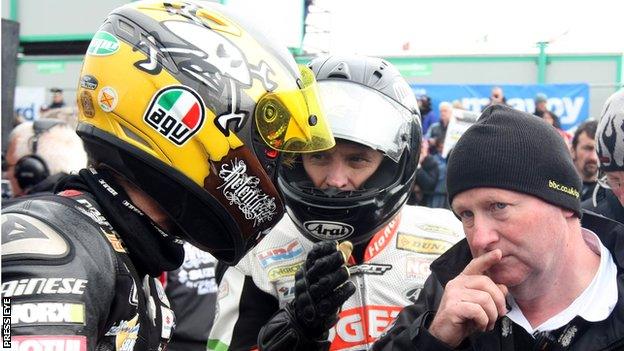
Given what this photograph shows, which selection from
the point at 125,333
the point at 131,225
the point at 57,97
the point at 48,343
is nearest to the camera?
the point at 48,343

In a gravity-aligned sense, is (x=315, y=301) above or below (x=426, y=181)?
above

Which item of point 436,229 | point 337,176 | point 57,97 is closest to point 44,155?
point 337,176

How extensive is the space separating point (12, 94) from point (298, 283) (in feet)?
10.5

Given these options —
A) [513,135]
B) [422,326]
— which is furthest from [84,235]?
[513,135]

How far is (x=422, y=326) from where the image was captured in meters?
2.23

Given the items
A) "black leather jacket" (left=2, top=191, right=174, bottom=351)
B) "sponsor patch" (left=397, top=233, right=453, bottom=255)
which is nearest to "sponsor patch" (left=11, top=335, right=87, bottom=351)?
"black leather jacket" (left=2, top=191, right=174, bottom=351)

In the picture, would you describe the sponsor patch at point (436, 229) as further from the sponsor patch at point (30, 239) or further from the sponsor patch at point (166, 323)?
the sponsor patch at point (30, 239)

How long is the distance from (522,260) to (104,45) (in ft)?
3.90

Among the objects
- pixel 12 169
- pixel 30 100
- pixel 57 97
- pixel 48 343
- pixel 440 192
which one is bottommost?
pixel 30 100

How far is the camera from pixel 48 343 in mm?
1551

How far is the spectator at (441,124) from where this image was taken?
8805 millimetres

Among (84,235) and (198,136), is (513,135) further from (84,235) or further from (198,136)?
(84,235)

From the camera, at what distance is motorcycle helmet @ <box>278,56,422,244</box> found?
2859 millimetres

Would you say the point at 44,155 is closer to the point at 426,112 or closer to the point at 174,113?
the point at 174,113
